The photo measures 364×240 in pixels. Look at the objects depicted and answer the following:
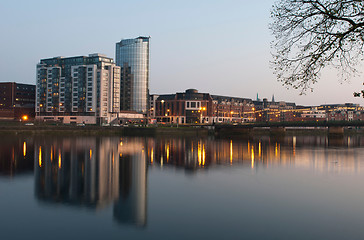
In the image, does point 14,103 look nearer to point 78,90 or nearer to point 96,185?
point 78,90

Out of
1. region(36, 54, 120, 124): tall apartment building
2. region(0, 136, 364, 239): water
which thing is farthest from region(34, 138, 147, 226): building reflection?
region(36, 54, 120, 124): tall apartment building

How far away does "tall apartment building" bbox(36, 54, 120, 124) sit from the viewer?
584 ft

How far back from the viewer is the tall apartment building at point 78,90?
584ft

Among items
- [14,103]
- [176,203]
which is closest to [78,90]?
[14,103]

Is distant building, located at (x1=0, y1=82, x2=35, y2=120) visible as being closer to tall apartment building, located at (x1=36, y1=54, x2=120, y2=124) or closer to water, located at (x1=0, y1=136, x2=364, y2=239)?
tall apartment building, located at (x1=36, y1=54, x2=120, y2=124)

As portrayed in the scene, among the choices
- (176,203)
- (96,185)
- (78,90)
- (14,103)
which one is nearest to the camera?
(176,203)

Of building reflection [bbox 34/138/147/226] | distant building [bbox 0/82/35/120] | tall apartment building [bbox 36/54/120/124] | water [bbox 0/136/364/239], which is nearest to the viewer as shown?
water [bbox 0/136/364/239]

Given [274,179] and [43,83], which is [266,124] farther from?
[43,83]

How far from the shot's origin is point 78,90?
17938cm

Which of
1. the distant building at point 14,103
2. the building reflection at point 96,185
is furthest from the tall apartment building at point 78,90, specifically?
the building reflection at point 96,185

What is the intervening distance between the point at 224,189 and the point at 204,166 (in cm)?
1411

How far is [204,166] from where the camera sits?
1614 inches

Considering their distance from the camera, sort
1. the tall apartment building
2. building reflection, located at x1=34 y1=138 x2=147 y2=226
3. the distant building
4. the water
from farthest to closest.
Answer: the distant building
the tall apartment building
building reflection, located at x1=34 y1=138 x2=147 y2=226
the water

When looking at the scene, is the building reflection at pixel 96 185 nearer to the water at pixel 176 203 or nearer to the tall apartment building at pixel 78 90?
the water at pixel 176 203
